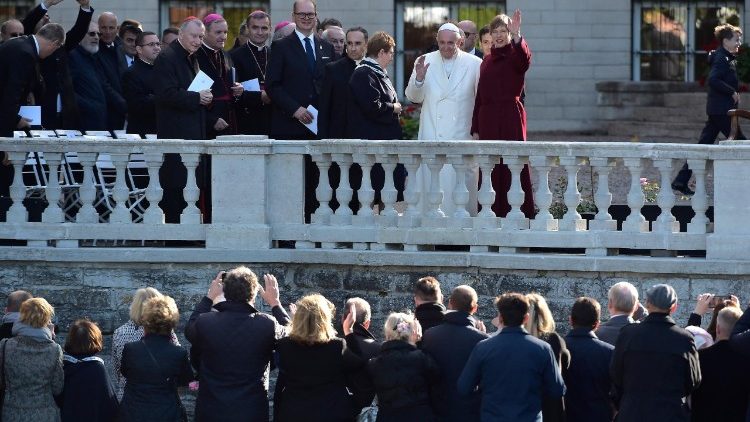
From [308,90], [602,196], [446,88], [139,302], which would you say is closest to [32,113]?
[308,90]

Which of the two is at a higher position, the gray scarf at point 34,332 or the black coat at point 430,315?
the black coat at point 430,315

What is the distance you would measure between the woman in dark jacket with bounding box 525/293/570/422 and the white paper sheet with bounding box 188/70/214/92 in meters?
4.46

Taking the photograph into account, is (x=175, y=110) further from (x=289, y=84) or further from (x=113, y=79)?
(x=113, y=79)

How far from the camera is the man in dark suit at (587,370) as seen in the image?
35.6ft

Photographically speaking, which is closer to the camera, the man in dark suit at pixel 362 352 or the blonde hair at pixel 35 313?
the man in dark suit at pixel 362 352

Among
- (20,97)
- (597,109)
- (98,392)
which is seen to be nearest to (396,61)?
(597,109)

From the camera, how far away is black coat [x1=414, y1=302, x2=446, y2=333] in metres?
11.2

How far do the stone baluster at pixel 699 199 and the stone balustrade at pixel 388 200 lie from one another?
0.01 meters

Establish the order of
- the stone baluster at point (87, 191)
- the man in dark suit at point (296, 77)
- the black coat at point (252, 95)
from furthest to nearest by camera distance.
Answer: the black coat at point (252, 95) → the man in dark suit at point (296, 77) → the stone baluster at point (87, 191)

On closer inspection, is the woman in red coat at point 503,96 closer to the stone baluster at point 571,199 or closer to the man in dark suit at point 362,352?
the stone baluster at point 571,199

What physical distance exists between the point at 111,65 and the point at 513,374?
25.2 feet

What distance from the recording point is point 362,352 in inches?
436

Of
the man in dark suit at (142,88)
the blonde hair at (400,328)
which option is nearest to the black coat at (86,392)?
the blonde hair at (400,328)

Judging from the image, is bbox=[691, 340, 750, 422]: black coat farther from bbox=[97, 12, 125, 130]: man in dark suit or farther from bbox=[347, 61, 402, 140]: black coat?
bbox=[97, 12, 125, 130]: man in dark suit
